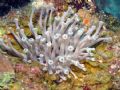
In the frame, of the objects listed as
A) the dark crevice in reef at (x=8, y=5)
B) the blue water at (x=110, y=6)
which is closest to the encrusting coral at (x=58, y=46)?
the dark crevice in reef at (x=8, y=5)

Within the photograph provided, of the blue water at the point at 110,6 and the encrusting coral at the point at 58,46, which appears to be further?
the blue water at the point at 110,6

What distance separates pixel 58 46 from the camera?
137 inches

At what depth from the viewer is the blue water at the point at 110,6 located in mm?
4145

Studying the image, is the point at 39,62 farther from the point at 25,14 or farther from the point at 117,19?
the point at 117,19

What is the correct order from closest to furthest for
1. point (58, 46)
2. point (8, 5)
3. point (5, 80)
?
point (5, 80) < point (58, 46) < point (8, 5)

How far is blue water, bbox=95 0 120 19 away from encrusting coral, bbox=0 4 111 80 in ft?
1.98

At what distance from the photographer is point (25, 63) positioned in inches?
135

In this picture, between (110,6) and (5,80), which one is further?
(110,6)

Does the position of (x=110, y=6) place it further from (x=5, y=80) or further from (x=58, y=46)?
(x=5, y=80)

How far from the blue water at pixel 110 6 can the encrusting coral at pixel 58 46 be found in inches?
23.7

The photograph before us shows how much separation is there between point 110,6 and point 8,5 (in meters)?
1.50

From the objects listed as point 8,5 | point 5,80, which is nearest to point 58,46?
point 5,80

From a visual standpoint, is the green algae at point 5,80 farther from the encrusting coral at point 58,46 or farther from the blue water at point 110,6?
the blue water at point 110,6

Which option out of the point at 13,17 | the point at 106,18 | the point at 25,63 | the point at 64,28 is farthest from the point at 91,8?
the point at 25,63
